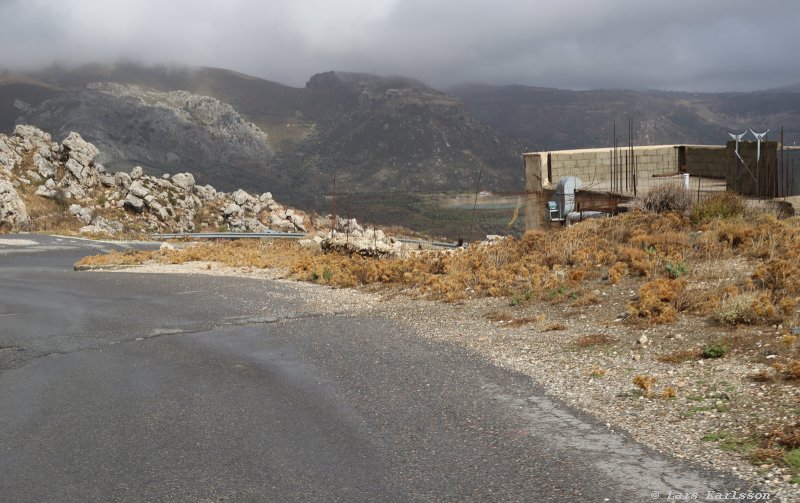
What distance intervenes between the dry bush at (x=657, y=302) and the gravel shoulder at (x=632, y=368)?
211 millimetres

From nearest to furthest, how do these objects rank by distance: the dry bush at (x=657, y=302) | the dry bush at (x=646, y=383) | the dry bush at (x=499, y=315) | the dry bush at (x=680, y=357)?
the dry bush at (x=646, y=383) < the dry bush at (x=680, y=357) < the dry bush at (x=657, y=302) < the dry bush at (x=499, y=315)

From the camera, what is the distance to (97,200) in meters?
71.7

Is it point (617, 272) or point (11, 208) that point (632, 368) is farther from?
point (11, 208)

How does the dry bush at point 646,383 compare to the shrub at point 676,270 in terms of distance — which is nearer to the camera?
the dry bush at point 646,383

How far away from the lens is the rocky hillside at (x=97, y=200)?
211ft

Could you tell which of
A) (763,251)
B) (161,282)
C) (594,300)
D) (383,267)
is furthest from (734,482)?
(161,282)

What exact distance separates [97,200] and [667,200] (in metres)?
61.1

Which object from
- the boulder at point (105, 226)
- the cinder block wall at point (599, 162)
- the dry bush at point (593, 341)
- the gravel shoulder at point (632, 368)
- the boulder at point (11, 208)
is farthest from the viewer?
the boulder at point (11, 208)

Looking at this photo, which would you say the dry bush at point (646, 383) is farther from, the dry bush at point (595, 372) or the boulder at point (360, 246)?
the boulder at point (360, 246)

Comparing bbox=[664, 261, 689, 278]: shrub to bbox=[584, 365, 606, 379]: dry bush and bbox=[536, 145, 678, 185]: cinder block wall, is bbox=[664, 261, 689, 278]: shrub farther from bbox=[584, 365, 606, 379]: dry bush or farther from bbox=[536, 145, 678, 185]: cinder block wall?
bbox=[536, 145, 678, 185]: cinder block wall

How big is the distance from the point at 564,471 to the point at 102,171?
7977cm

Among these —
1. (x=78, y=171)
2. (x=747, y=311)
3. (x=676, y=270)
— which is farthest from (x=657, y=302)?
A: (x=78, y=171)

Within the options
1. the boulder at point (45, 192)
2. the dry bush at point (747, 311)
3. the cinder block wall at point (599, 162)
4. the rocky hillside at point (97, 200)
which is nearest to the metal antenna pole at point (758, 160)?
the cinder block wall at point (599, 162)

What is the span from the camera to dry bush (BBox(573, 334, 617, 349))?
11.7 m
